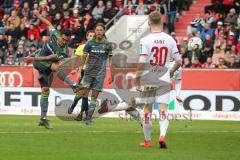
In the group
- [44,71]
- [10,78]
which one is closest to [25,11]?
[10,78]

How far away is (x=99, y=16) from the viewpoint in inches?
1315

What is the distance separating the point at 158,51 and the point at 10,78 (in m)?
14.8

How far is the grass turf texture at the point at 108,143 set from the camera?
12.3 meters

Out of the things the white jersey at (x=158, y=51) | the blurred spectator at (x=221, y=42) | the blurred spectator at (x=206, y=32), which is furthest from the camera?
the blurred spectator at (x=206, y=32)

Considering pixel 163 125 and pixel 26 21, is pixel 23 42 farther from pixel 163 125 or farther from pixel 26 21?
pixel 163 125

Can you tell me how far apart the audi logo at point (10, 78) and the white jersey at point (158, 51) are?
561 inches

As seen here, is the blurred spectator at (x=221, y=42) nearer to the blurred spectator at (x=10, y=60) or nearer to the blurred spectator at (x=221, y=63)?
the blurred spectator at (x=221, y=63)

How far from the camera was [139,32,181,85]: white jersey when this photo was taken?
1353cm

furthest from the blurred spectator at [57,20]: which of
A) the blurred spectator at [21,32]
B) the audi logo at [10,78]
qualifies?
the audi logo at [10,78]

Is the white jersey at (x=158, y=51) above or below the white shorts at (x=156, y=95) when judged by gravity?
above

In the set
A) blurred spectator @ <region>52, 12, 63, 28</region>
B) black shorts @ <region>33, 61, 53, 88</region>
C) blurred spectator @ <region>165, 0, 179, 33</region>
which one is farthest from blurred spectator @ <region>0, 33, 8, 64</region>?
black shorts @ <region>33, 61, 53, 88</region>

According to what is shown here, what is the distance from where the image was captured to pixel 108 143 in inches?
562

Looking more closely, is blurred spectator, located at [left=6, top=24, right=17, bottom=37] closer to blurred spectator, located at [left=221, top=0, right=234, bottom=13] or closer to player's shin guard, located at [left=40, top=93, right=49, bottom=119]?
blurred spectator, located at [left=221, top=0, right=234, bottom=13]

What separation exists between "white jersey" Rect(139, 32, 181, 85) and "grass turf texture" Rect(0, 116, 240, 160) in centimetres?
150
